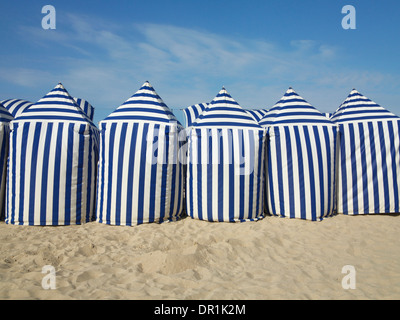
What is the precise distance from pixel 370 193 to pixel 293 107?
1.83 m

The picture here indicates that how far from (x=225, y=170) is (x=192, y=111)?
10.1 ft

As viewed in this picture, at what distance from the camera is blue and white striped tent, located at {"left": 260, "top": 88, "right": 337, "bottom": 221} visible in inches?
164

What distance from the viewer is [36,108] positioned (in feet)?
13.3

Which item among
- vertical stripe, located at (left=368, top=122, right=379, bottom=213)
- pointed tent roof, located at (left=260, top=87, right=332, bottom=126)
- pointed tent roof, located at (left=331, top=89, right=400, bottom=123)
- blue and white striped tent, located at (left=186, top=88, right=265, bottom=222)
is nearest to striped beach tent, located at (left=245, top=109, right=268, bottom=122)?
pointed tent roof, located at (left=260, top=87, right=332, bottom=126)

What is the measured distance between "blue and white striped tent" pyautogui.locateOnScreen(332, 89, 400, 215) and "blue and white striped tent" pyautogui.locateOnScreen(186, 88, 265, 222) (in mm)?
1390

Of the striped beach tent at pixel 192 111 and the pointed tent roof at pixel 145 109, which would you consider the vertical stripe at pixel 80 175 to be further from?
the striped beach tent at pixel 192 111

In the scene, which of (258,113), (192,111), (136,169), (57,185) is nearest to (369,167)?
(258,113)

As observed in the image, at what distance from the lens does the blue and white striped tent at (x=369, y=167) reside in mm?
4441

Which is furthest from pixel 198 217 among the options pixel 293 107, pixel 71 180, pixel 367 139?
pixel 367 139

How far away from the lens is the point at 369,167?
4441 mm
